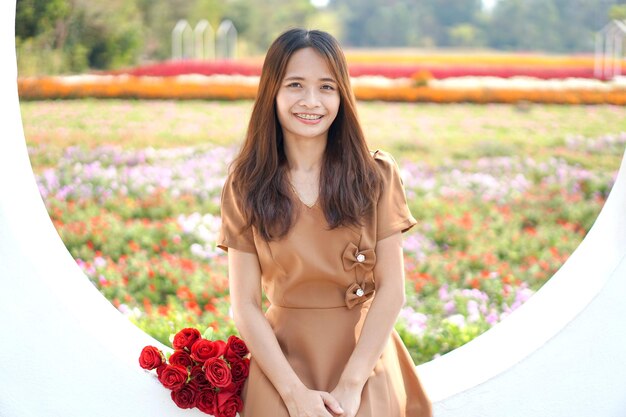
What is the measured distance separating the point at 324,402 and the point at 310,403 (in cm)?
4

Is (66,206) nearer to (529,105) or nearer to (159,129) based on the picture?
(159,129)

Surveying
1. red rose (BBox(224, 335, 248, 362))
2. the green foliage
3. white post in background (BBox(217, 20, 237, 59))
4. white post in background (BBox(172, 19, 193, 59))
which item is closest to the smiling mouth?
red rose (BBox(224, 335, 248, 362))

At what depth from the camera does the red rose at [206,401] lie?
72.6 inches

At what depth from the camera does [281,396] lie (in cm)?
171

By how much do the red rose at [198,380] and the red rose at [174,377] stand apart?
0.07 ft

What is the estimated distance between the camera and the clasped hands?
1.66m

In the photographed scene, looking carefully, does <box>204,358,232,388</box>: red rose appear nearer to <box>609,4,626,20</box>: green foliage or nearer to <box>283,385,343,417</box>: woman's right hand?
<box>283,385,343,417</box>: woman's right hand

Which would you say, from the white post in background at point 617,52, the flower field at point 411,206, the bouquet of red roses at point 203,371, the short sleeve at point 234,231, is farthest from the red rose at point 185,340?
the white post in background at point 617,52

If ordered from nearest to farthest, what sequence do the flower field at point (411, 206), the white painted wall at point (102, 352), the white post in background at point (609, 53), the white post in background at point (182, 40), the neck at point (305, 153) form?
1. the neck at point (305, 153)
2. the white painted wall at point (102, 352)
3. the flower field at point (411, 206)
4. the white post in background at point (609, 53)
5. the white post in background at point (182, 40)

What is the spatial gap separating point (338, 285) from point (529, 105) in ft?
21.8

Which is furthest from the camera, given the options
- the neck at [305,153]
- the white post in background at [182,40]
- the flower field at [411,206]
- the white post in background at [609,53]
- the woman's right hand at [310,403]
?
the white post in background at [182,40]

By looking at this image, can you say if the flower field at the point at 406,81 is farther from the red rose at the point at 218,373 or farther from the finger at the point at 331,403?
the finger at the point at 331,403

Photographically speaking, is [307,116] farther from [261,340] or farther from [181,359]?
[181,359]

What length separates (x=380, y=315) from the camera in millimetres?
1723
